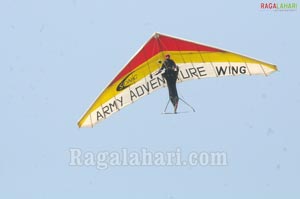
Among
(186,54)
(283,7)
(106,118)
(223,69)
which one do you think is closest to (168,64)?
(186,54)

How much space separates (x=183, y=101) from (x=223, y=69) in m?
0.44

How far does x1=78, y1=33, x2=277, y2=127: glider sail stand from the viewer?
380 cm

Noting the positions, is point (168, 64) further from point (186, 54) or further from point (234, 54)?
point (234, 54)

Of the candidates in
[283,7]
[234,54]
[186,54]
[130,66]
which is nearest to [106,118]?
[130,66]

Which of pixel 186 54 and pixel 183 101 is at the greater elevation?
pixel 186 54

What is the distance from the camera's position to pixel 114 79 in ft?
12.5

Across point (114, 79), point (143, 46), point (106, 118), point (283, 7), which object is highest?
point (283, 7)

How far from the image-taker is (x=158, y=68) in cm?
393

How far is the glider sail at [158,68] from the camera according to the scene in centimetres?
380

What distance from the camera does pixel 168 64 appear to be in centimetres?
390

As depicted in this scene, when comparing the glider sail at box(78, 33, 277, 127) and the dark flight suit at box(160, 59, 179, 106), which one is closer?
the glider sail at box(78, 33, 277, 127)

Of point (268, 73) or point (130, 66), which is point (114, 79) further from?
point (268, 73)

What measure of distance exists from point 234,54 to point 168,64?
0.57 m

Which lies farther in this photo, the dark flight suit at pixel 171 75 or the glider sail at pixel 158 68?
the dark flight suit at pixel 171 75
